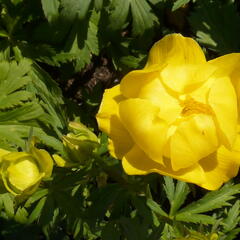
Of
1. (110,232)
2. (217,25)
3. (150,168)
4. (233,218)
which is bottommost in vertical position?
(233,218)

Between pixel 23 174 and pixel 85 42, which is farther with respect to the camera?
pixel 85 42

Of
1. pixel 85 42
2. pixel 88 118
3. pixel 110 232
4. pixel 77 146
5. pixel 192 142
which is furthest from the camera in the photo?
pixel 88 118

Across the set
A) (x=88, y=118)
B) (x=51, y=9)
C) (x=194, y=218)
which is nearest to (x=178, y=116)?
(x=194, y=218)

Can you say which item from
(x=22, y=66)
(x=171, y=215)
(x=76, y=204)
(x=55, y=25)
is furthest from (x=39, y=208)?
(x=55, y=25)

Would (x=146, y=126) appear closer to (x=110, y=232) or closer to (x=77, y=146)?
(x=77, y=146)

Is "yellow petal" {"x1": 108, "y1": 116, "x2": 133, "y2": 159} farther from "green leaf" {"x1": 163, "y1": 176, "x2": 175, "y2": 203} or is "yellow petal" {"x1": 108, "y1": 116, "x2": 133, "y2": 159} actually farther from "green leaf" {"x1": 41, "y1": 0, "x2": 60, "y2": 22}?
"green leaf" {"x1": 41, "y1": 0, "x2": 60, "y2": 22}

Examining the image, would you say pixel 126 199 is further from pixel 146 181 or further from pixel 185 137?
pixel 185 137

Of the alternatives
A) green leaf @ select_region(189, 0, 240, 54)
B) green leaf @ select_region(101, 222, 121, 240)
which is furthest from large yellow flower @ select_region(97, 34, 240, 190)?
green leaf @ select_region(189, 0, 240, 54)
